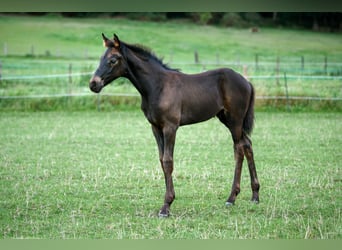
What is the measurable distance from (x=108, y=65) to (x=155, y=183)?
250 centimetres

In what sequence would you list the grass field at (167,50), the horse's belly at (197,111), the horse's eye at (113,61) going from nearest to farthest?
the horse's eye at (113,61) → the horse's belly at (197,111) → the grass field at (167,50)

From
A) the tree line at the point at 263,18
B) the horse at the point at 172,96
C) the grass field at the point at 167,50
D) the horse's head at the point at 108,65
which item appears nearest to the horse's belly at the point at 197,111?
the horse at the point at 172,96

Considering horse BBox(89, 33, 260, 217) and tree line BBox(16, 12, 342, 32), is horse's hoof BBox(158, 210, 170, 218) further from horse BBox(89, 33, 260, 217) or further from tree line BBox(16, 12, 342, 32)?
tree line BBox(16, 12, 342, 32)

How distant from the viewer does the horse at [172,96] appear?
5.94 m

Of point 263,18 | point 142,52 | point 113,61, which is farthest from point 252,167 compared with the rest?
point 263,18

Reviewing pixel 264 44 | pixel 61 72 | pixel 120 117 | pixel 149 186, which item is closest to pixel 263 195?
pixel 149 186

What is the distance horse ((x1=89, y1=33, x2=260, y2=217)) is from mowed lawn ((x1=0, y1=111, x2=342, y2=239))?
538 millimetres

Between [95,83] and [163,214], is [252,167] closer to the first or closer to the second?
[163,214]

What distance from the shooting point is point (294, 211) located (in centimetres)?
608

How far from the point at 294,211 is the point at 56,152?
18.5ft

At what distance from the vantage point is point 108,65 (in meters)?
5.86

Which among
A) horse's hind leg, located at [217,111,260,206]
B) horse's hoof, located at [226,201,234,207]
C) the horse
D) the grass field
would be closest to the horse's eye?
the horse

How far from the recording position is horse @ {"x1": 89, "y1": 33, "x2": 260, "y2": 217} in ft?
19.5

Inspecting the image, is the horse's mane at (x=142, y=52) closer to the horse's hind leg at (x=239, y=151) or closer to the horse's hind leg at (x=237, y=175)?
the horse's hind leg at (x=239, y=151)
